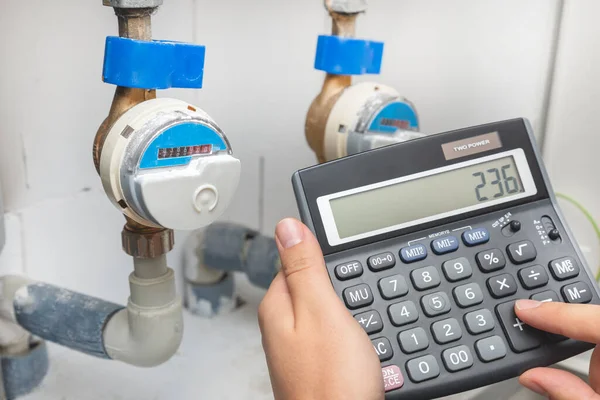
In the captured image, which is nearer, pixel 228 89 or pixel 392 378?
pixel 392 378

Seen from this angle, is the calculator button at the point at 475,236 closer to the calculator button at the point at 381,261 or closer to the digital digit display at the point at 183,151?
the calculator button at the point at 381,261

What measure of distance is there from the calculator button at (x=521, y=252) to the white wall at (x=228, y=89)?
0.64 ft

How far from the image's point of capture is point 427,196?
365 millimetres

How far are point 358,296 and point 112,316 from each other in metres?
0.20

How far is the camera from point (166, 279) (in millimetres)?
414

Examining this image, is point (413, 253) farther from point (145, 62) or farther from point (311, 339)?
point (145, 62)

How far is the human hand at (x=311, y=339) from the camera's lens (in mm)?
286

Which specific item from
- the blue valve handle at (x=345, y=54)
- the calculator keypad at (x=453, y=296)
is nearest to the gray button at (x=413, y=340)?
the calculator keypad at (x=453, y=296)

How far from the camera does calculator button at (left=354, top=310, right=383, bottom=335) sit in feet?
1.07

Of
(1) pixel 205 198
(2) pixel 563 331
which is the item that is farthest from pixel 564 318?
(1) pixel 205 198

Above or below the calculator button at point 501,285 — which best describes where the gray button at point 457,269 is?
above

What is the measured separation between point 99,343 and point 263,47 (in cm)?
35

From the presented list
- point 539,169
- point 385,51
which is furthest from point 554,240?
point 385,51

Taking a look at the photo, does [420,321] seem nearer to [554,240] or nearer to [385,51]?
[554,240]
